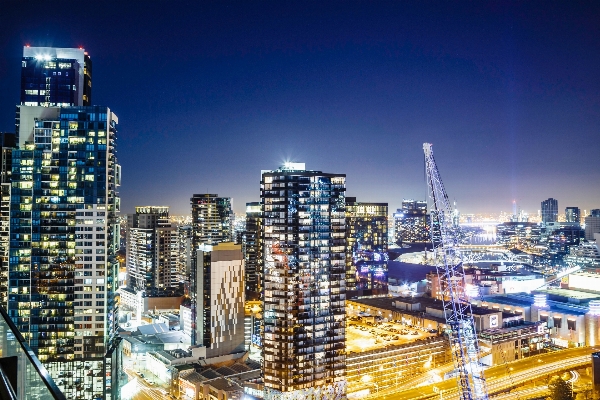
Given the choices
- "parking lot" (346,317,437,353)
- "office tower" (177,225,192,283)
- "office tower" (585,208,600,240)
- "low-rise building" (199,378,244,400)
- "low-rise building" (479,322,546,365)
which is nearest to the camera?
"low-rise building" (199,378,244,400)

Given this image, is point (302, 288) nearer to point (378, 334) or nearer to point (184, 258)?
point (378, 334)

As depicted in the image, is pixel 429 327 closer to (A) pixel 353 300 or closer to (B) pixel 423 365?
(B) pixel 423 365

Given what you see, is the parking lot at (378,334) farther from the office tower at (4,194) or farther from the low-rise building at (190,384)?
the office tower at (4,194)

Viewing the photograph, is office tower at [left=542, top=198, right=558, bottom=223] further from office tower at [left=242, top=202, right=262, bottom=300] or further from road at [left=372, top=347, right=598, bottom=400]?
road at [left=372, top=347, right=598, bottom=400]

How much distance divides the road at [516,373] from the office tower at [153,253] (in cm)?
4058

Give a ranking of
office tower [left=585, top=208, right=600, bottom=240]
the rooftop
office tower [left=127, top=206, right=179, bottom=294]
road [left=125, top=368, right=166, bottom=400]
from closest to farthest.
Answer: the rooftop
road [left=125, top=368, right=166, bottom=400]
office tower [left=127, top=206, right=179, bottom=294]
office tower [left=585, top=208, right=600, bottom=240]

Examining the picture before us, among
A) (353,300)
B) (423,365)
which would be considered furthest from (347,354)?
(353,300)

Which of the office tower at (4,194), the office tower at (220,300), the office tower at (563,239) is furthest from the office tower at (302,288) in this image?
the office tower at (563,239)

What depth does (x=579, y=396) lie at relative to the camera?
28531 mm

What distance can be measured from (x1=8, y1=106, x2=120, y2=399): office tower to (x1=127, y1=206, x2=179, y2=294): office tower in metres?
36.4

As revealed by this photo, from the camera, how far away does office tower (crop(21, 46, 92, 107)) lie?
87.4ft

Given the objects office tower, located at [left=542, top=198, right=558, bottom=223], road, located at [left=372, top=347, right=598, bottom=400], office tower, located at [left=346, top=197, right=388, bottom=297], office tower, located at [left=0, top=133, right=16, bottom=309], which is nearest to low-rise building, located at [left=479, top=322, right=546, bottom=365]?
road, located at [left=372, top=347, right=598, bottom=400]

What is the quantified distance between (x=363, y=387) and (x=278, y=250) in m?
9.33

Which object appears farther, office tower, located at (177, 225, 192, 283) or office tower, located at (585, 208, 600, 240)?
office tower, located at (585, 208, 600, 240)
